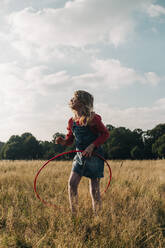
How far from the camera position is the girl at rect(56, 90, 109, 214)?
3.44 meters

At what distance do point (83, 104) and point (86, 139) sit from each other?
545mm

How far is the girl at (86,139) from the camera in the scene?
344 centimetres

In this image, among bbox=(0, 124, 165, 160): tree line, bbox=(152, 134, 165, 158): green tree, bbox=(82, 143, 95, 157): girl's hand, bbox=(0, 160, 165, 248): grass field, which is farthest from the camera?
bbox=(0, 124, 165, 160): tree line

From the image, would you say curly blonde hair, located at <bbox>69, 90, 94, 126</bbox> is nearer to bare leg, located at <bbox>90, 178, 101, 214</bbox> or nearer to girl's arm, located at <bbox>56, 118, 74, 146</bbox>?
girl's arm, located at <bbox>56, 118, 74, 146</bbox>

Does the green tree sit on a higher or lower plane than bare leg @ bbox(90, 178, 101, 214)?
higher

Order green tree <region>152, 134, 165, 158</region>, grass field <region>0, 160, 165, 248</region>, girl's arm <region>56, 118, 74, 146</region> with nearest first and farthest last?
grass field <region>0, 160, 165, 248</region>
girl's arm <region>56, 118, 74, 146</region>
green tree <region>152, 134, 165, 158</region>

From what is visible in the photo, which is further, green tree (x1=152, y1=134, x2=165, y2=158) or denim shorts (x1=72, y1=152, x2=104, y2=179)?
green tree (x1=152, y1=134, x2=165, y2=158)

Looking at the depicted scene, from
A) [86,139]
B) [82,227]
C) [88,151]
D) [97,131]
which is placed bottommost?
[82,227]

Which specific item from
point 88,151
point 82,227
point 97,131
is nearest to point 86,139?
point 97,131

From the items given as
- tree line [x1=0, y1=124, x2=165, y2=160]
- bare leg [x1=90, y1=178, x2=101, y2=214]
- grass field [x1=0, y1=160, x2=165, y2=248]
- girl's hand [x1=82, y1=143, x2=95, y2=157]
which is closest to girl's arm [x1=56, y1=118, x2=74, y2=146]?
girl's hand [x1=82, y1=143, x2=95, y2=157]

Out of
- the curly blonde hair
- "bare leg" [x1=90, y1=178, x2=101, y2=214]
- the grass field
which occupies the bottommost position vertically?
the grass field

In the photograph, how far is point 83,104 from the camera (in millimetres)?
3545

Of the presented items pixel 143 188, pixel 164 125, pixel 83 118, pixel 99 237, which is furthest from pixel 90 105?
pixel 164 125

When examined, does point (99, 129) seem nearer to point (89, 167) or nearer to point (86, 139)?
point (86, 139)
